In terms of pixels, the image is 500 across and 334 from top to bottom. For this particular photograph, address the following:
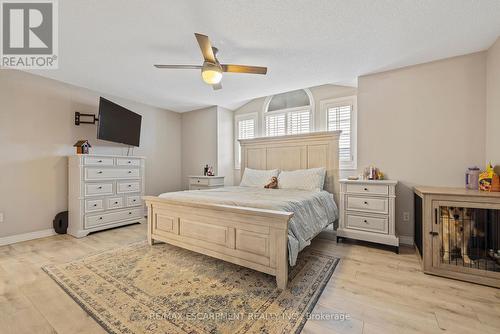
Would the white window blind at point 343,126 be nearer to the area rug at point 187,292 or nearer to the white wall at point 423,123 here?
the white wall at point 423,123

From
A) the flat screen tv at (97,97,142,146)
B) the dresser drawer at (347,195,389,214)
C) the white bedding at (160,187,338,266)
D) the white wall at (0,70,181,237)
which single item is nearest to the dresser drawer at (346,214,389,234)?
the dresser drawer at (347,195,389,214)

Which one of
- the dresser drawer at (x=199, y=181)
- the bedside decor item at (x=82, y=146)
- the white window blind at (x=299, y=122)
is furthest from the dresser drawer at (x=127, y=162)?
the white window blind at (x=299, y=122)

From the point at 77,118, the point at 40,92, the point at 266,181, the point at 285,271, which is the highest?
the point at 40,92

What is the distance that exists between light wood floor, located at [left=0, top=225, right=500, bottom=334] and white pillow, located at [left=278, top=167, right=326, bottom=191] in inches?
45.1

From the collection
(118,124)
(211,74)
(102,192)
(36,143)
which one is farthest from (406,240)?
(36,143)

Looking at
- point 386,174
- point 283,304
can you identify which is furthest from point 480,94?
point 283,304

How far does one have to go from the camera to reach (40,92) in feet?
11.1

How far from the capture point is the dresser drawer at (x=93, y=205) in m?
3.45

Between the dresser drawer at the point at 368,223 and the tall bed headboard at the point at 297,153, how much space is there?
0.64 m

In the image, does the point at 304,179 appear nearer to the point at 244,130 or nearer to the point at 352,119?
the point at 352,119

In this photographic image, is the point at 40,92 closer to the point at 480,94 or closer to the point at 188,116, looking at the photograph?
the point at 188,116

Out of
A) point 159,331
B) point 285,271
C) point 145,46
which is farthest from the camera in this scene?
point 145,46

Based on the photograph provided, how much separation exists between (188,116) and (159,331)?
490 cm

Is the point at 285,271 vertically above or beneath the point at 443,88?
beneath
